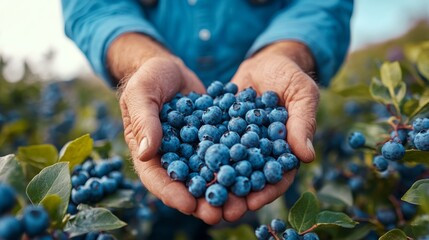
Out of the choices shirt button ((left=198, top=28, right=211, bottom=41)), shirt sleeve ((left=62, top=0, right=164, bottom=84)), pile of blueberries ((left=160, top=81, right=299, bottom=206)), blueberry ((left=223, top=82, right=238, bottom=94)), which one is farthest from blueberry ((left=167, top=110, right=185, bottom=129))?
shirt button ((left=198, top=28, right=211, bottom=41))

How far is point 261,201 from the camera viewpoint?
3.35ft

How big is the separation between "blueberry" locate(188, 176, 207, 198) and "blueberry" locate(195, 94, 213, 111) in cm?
28

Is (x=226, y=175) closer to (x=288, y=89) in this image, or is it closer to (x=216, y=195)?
(x=216, y=195)

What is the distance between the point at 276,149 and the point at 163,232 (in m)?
1.51

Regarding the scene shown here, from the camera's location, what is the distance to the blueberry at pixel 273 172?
102 centimetres

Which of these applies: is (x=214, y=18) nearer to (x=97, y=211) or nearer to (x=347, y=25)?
(x=347, y=25)

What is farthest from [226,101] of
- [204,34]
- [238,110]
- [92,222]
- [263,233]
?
[204,34]

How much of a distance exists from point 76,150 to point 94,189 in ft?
0.43

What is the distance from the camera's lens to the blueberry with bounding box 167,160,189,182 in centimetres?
104

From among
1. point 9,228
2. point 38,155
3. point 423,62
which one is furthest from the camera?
point 423,62

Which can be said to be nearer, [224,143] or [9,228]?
[9,228]

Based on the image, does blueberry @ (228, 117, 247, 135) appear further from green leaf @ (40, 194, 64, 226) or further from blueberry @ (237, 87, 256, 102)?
green leaf @ (40, 194, 64, 226)

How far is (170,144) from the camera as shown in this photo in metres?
1.12

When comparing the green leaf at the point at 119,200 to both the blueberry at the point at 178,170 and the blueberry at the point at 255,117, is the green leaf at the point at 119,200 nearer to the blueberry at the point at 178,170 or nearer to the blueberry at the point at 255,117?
the blueberry at the point at 178,170
